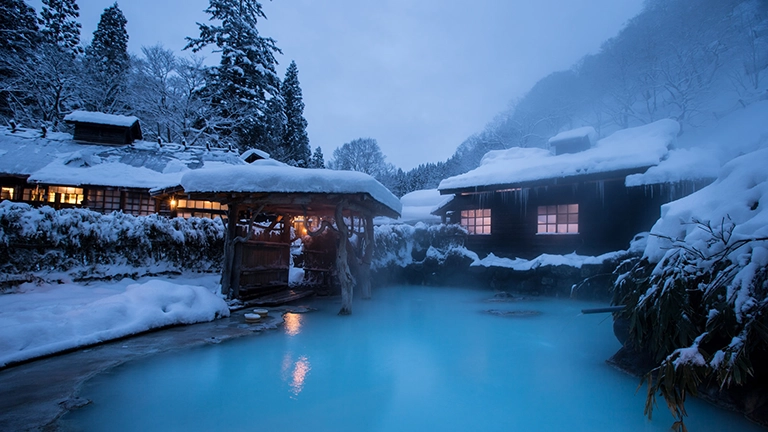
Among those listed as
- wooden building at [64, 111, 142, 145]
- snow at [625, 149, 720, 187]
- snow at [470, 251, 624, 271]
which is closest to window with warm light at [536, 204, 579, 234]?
snow at [470, 251, 624, 271]

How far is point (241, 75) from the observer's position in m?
28.6

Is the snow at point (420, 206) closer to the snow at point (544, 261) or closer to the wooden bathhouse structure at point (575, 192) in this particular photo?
the wooden bathhouse structure at point (575, 192)

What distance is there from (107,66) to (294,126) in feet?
51.2

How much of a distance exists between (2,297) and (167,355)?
13.9 ft

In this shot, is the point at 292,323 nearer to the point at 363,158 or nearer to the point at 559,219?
the point at 559,219

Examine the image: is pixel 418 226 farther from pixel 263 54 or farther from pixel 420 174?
pixel 420 174

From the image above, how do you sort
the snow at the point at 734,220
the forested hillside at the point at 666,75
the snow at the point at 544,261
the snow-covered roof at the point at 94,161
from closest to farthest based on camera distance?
the snow at the point at 734,220
the snow at the point at 544,261
the snow-covered roof at the point at 94,161
the forested hillside at the point at 666,75

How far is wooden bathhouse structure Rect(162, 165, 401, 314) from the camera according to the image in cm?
775

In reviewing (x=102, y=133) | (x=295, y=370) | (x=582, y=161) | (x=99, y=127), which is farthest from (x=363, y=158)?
(x=295, y=370)

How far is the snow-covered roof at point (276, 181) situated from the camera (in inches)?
300

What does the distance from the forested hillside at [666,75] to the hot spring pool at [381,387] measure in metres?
32.3

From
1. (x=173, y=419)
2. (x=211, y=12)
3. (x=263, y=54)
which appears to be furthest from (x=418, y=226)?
(x=211, y=12)

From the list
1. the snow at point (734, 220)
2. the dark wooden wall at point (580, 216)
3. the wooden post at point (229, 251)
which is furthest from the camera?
the dark wooden wall at point (580, 216)

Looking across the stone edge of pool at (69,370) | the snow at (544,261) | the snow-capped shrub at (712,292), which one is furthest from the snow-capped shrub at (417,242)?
the snow-capped shrub at (712,292)
